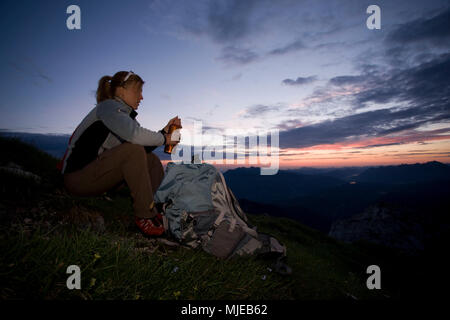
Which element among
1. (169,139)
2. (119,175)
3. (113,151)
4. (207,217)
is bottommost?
(207,217)

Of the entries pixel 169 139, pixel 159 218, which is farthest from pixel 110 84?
pixel 159 218

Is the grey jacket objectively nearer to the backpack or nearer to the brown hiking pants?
the brown hiking pants

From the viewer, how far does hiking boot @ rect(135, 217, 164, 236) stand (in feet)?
13.5

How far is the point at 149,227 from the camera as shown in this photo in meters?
4.14

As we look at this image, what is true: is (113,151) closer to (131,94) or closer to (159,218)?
(131,94)

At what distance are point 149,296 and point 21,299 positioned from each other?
112cm

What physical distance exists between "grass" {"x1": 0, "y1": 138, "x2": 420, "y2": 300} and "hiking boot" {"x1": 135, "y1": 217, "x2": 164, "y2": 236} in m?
0.16

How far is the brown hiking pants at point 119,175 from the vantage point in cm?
379

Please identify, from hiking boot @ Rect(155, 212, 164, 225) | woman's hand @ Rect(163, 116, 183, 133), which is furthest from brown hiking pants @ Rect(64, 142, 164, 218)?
woman's hand @ Rect(163, 116, 183, 133)

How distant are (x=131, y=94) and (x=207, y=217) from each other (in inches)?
114

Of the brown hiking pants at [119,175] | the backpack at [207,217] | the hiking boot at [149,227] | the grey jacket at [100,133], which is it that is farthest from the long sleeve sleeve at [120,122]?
the hiking boot at [149,227]

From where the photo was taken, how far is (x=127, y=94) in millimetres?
4160

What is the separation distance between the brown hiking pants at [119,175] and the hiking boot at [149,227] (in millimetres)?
207
